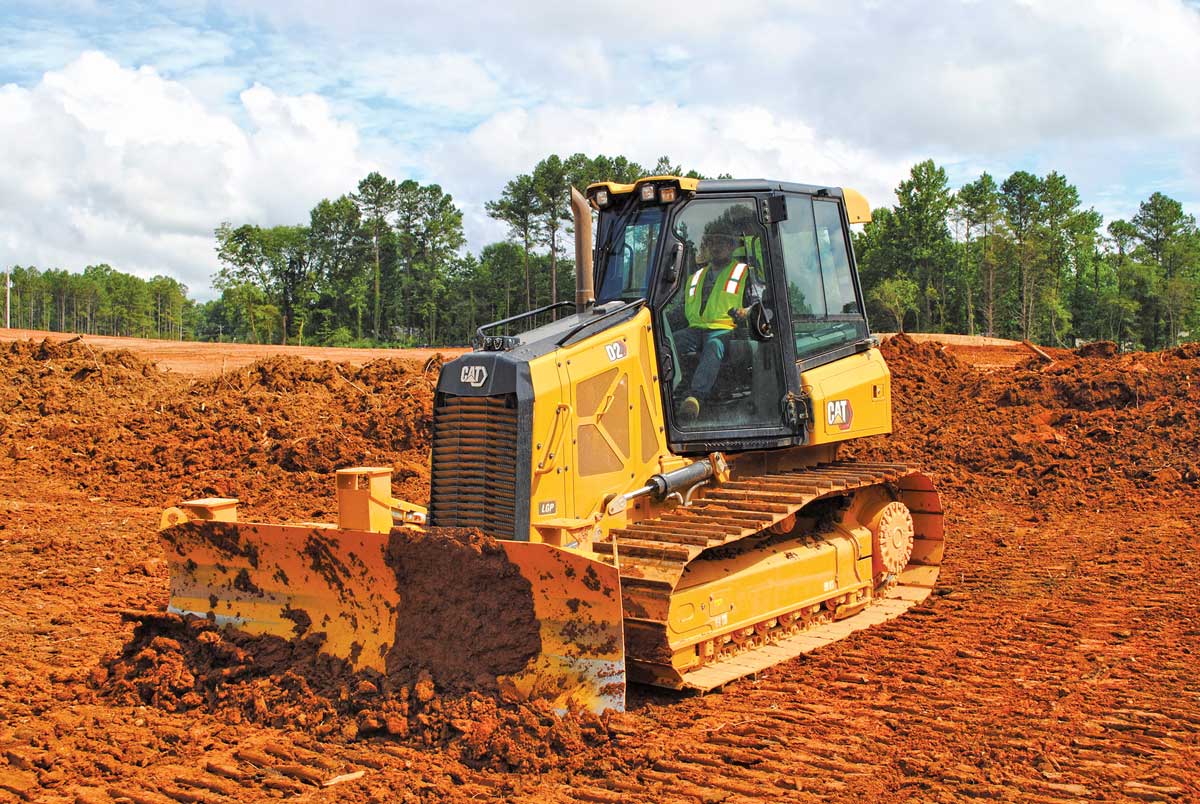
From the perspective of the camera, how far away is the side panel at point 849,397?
7.10m

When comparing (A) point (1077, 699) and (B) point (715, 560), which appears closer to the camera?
(A) point (1077, 699)

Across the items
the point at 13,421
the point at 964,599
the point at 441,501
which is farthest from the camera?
the point at 13,421

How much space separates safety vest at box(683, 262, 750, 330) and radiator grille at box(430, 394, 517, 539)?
60.8 inches

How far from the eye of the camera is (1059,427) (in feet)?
45.3

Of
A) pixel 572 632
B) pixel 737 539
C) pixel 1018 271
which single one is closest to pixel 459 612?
pixel 572 632

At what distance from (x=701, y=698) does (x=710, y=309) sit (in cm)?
246

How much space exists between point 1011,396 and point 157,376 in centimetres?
1496

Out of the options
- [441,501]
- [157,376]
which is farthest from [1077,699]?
[157,376]

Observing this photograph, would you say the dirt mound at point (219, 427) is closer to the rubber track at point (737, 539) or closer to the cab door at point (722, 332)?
the rubber track at point (737, 539)

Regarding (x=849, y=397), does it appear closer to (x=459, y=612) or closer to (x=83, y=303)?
(x=459, y=612)

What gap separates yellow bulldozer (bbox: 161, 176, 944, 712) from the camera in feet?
17.3

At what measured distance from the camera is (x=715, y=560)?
6.35 m

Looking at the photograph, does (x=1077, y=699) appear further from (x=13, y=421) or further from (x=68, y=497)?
(x=13, y=421)

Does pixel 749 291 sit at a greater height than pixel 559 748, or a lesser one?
greater
